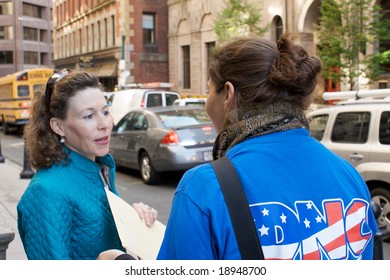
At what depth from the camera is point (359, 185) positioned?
168cm

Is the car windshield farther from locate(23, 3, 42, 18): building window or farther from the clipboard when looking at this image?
the clipboard

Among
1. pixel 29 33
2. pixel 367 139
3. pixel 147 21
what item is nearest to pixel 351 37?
pixel 367 139

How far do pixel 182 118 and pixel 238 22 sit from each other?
35.6ft

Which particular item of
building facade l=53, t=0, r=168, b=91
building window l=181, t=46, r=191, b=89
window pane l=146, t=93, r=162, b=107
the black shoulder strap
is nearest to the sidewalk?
the black shoulder strap

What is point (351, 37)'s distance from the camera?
15984mm

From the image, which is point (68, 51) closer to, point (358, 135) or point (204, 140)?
point (204, 140)

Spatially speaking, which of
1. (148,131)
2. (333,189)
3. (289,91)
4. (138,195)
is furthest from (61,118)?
(148,131)

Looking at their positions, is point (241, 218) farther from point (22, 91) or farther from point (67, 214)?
point (22, 91)

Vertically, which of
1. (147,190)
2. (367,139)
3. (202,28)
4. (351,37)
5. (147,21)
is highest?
(147,21)

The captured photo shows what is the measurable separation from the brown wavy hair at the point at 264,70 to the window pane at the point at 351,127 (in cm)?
545

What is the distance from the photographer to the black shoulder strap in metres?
1.41

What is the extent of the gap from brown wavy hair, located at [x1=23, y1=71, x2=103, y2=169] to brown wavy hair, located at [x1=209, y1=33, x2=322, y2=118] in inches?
31.5

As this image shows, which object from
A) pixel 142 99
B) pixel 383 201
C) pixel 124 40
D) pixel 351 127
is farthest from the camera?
pixel 124 40

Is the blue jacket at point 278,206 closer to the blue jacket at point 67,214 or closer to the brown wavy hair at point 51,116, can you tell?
the blue jacket at point 67,214
